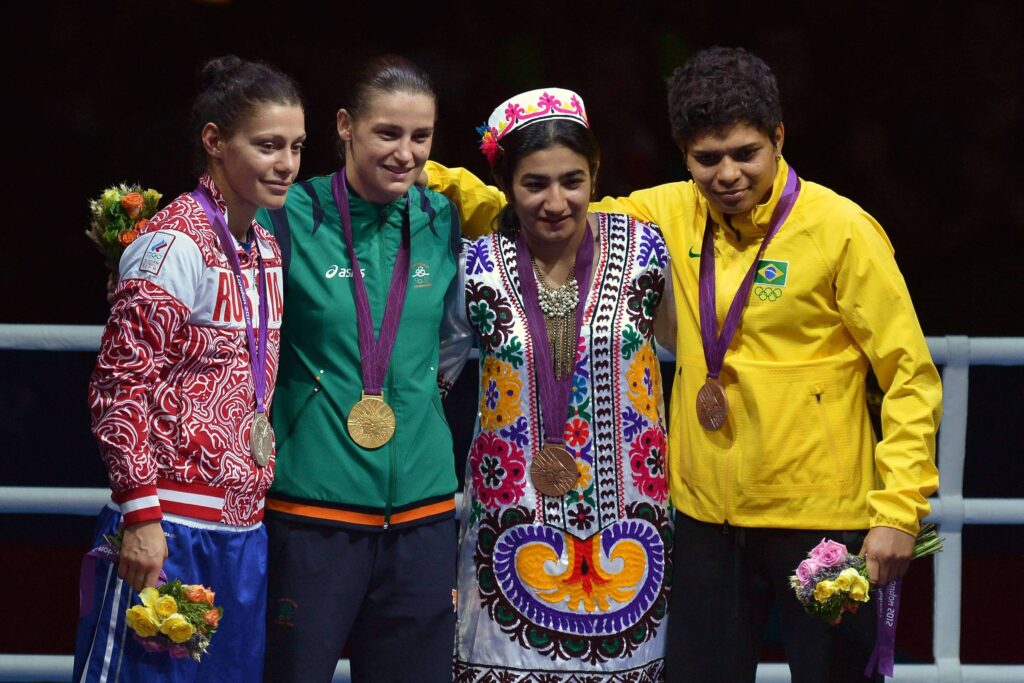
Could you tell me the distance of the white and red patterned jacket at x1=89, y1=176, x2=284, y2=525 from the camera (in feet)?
10.2

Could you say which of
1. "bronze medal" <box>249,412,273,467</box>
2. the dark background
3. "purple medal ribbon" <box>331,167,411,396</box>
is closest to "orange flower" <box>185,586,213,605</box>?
"bronze medal" <box>249,412,273,467</box>

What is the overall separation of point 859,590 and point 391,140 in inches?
56.5

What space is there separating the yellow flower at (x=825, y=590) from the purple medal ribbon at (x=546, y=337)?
663 millimetres

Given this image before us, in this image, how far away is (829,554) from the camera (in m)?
3.38

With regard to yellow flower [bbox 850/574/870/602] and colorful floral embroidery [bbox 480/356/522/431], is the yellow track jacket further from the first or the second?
colorful floral embroidery [bbox 480/356/522/431]

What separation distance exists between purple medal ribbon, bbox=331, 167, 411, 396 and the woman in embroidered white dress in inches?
7.7

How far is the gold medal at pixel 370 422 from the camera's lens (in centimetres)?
346

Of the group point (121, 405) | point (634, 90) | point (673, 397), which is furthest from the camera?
point (634, 90)

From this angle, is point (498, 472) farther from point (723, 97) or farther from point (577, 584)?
point (723, 97)

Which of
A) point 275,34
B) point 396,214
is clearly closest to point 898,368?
point 396,214

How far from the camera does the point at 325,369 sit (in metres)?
3.49

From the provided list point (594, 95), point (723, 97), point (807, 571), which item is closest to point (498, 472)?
point (807, 571)

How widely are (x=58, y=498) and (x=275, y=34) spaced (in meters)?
3.31

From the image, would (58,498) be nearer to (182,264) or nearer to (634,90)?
(182,264)
